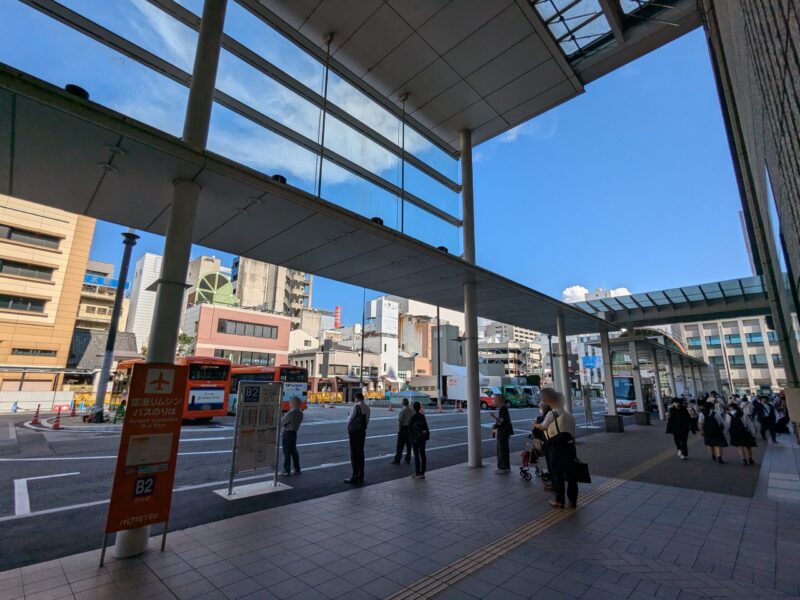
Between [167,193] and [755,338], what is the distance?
79183mm

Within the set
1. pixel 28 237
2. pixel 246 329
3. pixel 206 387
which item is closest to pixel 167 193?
pixel 206 387

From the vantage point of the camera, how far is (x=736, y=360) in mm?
59719

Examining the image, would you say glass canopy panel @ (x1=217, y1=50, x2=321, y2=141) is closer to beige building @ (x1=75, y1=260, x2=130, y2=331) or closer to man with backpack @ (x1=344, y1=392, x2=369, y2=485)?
man with backpack @ (x1=344, y1=392, x2=369, y2=485)

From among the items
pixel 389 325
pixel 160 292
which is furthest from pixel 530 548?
pixel 389 325

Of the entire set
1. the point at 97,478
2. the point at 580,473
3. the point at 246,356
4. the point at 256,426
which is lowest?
the point at 97,478

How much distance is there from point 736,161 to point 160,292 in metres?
13.5

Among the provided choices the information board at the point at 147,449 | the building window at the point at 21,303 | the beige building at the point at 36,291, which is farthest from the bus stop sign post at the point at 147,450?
the building window at the point at 21,303

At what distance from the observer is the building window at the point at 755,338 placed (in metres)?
56.8

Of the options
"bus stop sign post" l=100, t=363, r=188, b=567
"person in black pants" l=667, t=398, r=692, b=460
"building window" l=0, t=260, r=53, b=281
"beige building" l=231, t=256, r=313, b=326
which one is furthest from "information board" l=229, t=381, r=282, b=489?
"beige building" l=231, t=256, r=313, b=326

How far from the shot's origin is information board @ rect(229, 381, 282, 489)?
705 centimetres

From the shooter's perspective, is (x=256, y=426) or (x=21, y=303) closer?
(x=256, y=426)

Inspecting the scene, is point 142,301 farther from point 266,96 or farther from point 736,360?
point 736,360

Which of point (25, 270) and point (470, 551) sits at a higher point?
point (25, 270)

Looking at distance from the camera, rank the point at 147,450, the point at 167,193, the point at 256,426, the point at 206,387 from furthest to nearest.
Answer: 1. the point at 206,387
2. the point at 256,426
3. the point at 167,193
4. the point at 147,450
